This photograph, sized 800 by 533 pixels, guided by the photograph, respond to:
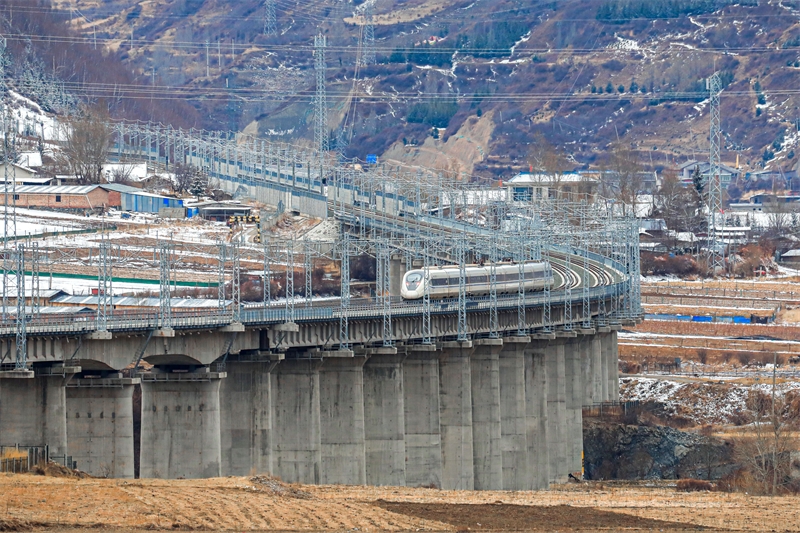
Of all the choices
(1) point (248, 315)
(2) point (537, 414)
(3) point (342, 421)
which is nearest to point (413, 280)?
(2) point (537, 414)

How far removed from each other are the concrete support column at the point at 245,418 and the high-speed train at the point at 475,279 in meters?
24.4

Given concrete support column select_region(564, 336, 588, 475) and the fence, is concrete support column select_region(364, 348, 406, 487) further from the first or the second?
the fence

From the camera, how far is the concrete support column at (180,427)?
292 ft

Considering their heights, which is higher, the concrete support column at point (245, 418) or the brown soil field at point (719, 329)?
the brown soil field at point (719, 329)

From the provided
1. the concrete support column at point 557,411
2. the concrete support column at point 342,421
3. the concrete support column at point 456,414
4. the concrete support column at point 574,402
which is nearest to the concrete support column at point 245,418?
the concrete support column at point 342,421

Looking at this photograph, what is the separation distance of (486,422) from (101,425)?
37.3 metres

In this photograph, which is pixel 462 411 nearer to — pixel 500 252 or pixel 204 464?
pixel 204 464

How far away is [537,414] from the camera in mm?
125625

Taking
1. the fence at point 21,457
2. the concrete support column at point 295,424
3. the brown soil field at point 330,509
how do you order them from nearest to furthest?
the brown soil field at point 330,509 → the fence at point 21,457 → the concrete support column at point 295,424

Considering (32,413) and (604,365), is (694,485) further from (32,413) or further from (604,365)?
(32,413)

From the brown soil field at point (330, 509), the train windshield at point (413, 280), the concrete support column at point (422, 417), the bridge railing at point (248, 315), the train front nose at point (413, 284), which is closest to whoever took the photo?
the brown soil field at point (330, 509)

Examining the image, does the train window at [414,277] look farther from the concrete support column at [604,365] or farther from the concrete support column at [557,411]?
the concrete support column at [604,365]

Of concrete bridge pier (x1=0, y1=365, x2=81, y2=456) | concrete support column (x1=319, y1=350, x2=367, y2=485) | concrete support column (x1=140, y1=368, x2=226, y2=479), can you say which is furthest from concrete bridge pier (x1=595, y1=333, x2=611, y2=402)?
concrete bridge pier (x1=0, y1=365, x2=81, y2=456)

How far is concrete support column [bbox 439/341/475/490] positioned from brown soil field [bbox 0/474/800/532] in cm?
3960
